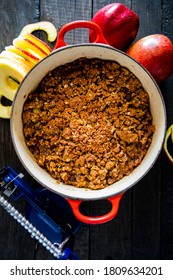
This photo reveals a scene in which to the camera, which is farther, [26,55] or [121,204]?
[121,204]

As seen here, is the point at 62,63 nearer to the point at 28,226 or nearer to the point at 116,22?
the point at 116,22

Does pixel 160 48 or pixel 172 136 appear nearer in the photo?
pixel 160 48

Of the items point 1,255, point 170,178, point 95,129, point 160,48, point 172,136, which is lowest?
point 1,255

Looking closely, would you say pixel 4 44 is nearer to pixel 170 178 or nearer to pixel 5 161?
pixel 5 161

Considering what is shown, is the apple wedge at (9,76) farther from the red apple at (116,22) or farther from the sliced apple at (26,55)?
the red apple at (116,22)

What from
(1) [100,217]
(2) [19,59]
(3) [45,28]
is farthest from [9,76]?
(1) [100,217]

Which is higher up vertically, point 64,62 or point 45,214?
point 64,62

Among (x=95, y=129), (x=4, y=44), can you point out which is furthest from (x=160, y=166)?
(x=4, y=44)
